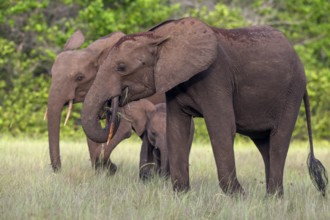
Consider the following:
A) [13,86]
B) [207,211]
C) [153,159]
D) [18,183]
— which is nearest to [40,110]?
[13,86]

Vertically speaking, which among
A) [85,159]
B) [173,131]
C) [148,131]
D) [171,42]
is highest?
[171,42]

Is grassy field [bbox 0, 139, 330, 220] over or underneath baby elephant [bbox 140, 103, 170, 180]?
over

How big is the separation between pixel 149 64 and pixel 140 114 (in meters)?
2.69

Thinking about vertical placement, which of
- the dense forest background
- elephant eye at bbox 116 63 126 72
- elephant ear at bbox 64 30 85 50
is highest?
elephant eye at bbox 116 63 126 72

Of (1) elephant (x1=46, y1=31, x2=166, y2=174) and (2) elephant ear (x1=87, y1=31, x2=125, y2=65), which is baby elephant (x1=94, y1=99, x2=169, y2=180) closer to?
(1) elephant (x1=46, y1=31, x2=166, y2=174)

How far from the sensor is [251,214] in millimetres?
6438

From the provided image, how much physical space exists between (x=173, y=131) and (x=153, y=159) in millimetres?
2602

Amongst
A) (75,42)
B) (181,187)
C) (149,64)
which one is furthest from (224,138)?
(75,42)

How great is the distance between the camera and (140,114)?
9953 millimetres

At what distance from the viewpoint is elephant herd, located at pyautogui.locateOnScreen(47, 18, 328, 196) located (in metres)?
7.18

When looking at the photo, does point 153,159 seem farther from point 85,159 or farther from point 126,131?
point 85,159

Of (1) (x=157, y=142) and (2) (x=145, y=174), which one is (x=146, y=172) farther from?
(1) (x=157, y=142)

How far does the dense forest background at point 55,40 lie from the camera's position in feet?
59.9

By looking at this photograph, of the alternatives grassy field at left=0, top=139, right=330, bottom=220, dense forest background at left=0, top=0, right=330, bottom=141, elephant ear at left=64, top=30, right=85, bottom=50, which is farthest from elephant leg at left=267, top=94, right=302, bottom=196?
dense forest background at left=0, top=0, right=330, bottom=141
